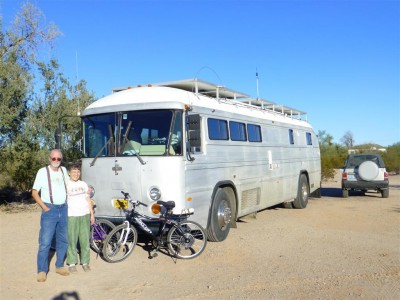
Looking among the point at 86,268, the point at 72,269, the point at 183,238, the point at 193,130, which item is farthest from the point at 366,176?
the point at 72,269

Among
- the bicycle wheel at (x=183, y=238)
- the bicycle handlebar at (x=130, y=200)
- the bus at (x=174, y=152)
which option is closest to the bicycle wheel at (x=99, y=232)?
the bus at (x=174, y=152)

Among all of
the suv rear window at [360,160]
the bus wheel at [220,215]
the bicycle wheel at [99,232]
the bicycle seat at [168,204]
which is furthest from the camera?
the suv rear window at [360,160]

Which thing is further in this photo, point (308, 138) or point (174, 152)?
point (308, 138)

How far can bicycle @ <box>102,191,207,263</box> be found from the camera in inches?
285

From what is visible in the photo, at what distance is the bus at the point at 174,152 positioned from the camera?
24.3 feet

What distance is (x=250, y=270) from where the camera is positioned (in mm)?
6680

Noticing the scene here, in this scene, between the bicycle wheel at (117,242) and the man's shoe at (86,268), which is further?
the bicycle wheel at (117,242)

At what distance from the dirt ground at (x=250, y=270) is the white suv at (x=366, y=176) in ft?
20.5

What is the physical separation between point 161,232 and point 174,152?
138 cm

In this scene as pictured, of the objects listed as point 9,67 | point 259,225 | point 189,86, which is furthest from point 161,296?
point 9,67

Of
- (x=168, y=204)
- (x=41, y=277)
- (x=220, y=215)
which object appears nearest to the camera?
(x=41, y=277)

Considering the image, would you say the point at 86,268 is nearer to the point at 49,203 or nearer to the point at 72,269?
the point at 72,269

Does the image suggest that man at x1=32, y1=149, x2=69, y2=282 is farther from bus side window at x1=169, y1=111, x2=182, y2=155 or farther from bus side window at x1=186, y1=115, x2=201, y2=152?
bus side window at x1=186, y1=115, x2=201, y2=152

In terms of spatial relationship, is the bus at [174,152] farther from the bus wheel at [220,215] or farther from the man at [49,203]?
the man at [49,203]
